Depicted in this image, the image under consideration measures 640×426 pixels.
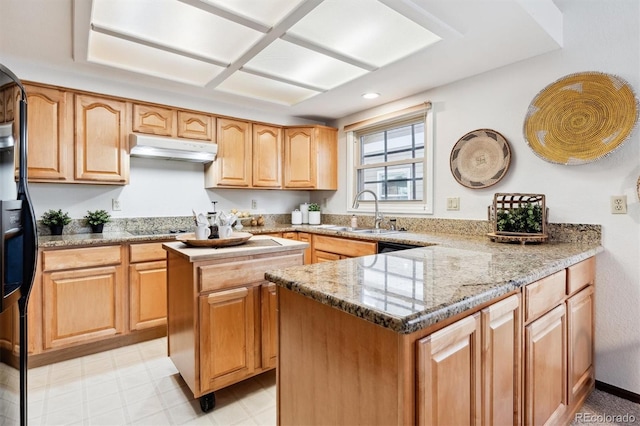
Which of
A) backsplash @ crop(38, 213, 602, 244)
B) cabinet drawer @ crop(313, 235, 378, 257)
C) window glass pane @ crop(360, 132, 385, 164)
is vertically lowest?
cabinet drawer @ crop(313, 235, 378, 257)

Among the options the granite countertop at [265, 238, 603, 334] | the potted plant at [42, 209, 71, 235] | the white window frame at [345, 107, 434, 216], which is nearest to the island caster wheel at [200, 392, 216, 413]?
the granite countertop at [265, 238, 603, 334]

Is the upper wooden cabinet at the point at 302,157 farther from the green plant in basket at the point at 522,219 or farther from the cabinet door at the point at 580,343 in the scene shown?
the cabinet door at the point at 580,343

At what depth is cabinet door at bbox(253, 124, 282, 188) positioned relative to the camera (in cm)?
358

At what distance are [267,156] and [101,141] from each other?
5.10 ft

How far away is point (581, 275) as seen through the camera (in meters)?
1.72

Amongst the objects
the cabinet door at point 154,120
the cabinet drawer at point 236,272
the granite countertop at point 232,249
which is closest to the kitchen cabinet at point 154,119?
the cabinet door at point 154,120

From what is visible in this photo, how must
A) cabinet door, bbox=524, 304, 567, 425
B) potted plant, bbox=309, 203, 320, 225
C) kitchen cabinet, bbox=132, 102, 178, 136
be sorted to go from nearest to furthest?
cabinet door, bbox=524, 304, 567, 425 < kitchen cabinet, bbox=132, 102, 178, 136 < potted plant, bbox=309, 203, 320, 225

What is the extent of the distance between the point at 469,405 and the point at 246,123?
3213 mm

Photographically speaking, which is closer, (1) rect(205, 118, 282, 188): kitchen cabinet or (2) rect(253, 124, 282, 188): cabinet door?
(1) rect(205, 118, 282, 188): kitchen cabinet

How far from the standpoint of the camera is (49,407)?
1805mm

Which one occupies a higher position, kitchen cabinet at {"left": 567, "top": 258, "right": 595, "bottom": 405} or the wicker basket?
the wicker basket

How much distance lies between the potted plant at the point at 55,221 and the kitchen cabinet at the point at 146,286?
0.63 metres

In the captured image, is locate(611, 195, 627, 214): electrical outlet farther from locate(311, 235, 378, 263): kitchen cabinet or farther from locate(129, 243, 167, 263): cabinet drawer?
locate(129, 243, 167, 263): cabinet drawer

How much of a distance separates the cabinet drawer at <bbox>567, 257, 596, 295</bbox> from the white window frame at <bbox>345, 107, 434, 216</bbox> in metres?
1.25
